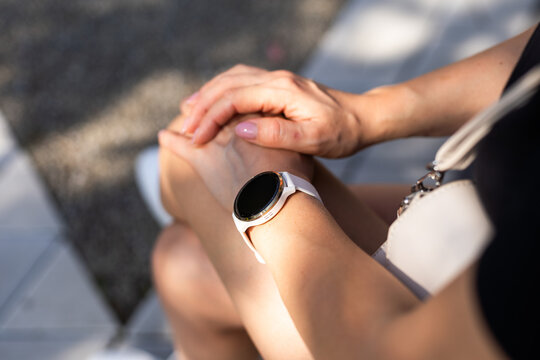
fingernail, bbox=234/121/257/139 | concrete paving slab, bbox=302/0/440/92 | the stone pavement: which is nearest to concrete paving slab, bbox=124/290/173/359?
the stone pavement

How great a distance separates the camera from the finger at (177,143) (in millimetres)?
1310

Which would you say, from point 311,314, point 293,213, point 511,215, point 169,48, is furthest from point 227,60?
point 511,215

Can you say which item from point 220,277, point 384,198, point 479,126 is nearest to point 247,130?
point 220,277

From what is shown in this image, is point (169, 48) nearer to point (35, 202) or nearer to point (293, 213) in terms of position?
point (35, 202)

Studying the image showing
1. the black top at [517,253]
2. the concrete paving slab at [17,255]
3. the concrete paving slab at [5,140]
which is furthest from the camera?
the concrete paving slab at [5,140]

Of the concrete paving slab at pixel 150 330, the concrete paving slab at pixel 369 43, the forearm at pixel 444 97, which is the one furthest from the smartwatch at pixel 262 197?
the concrete paving slab at pixel 369 43

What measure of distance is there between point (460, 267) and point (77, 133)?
2395 mm

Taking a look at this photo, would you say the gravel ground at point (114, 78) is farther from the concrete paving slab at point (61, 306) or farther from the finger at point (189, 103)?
the finger at point (189, 103)

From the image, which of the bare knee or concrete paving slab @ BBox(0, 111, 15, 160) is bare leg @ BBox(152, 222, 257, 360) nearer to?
the bare knee

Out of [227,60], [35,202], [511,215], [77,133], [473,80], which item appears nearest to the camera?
[511,215]

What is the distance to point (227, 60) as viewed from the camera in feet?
10.2

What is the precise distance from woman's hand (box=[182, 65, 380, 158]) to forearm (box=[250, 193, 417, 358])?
23 centimetres

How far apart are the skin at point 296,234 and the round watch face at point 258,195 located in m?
0.03

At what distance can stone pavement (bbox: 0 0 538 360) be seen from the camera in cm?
199
